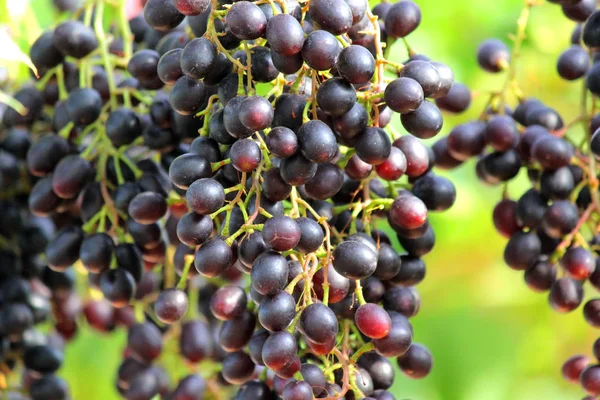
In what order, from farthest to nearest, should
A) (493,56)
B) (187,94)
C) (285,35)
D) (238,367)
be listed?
(493,56), (238,367), (187,94), (285,35)

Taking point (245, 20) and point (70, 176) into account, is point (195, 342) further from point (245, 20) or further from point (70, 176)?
point (245, 20)

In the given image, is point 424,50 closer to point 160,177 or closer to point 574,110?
point 574,110

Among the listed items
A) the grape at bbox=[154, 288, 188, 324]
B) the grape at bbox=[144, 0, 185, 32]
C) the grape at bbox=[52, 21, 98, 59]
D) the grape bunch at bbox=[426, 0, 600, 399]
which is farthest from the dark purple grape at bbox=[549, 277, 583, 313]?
the grape at bbox=[52, 21, 98, 59]

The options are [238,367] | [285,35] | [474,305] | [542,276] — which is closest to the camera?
[285,35]

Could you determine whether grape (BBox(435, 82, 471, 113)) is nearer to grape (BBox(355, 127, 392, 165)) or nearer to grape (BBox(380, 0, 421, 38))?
grape (BBox(380, 0, 421, 38))

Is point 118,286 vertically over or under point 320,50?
under

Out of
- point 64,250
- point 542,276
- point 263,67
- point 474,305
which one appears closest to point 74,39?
point 64,250

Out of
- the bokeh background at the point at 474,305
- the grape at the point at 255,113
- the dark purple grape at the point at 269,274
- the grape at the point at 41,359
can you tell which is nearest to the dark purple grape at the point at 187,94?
the grape at the point at 255,113

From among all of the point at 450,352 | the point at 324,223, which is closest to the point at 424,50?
the point at 450,352
